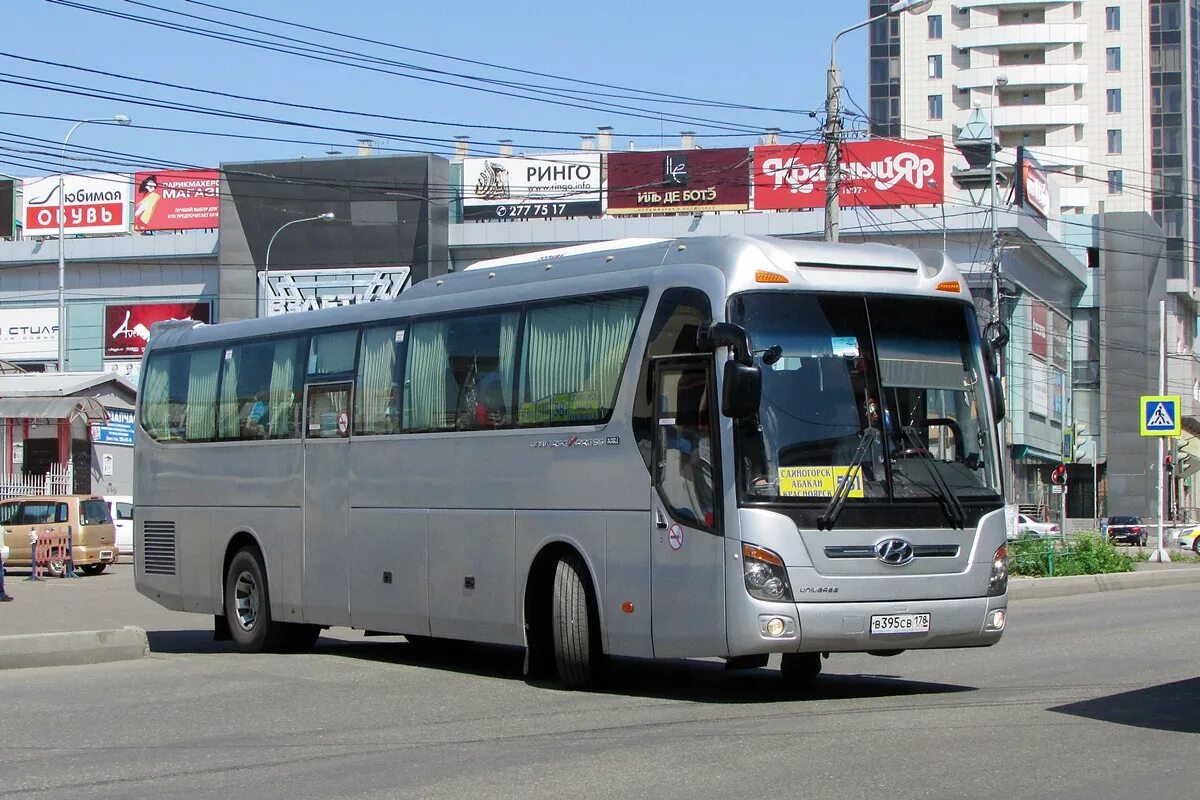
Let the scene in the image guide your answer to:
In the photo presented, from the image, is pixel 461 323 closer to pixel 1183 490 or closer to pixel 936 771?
pixel 936 771

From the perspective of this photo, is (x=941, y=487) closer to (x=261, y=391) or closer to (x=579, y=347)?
(x=579, y=347)

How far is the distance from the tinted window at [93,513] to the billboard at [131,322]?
42055mm

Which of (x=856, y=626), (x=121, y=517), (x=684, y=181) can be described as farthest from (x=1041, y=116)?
(x=856, y=626)

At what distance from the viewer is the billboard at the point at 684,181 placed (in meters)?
72.1

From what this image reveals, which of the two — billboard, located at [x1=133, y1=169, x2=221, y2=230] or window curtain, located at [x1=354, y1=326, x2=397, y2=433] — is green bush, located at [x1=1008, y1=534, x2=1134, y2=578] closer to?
window curtain, located at [x1=354, y1=326, x2=397, y2=433]

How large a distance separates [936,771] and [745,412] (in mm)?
3310

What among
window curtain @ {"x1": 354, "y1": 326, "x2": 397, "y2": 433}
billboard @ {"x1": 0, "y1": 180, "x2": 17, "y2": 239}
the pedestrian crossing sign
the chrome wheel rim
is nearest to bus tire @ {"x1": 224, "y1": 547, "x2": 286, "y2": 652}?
the chrome wheel rim

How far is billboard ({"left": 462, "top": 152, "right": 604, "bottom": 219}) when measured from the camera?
2945 inches

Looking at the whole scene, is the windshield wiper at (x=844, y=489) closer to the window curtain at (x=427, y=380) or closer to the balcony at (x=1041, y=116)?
the window curtain at (x=427, y=380)

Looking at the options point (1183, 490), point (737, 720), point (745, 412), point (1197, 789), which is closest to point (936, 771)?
point (1197, 789)

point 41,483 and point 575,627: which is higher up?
point 41,483

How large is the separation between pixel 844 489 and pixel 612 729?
7.93 ft

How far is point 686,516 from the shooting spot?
11.8 metres

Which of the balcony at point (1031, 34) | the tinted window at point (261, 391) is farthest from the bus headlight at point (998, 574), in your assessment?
the balcony at point (1031, 34)
